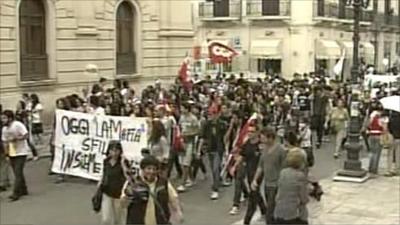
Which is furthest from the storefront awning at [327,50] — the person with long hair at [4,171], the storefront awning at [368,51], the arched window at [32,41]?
the person with long hair at [4,171]

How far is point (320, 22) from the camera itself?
4478 centimetres

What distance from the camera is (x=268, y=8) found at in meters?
44.7

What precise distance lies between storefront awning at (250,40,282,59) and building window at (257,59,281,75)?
1.80 ft

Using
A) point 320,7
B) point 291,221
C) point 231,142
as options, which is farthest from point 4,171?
point 320,7

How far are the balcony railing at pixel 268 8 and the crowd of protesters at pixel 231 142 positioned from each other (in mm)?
20037

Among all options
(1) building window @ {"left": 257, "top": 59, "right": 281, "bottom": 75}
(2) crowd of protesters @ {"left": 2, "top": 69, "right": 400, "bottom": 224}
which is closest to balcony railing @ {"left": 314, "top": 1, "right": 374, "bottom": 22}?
(1) building window @ {"left": 257, "top": 59, "right": 281, "bottom": 75}

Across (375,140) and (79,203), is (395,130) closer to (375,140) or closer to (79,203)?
(375,140)

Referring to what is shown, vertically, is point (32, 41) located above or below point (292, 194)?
above

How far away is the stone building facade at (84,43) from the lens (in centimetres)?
2259

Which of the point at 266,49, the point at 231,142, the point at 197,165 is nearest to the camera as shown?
the point at 231,142

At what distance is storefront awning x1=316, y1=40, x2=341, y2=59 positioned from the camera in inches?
1773

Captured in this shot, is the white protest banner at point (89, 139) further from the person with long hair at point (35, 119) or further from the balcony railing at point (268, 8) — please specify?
the balcony railing at point (268, 8)

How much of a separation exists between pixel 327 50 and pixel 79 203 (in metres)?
34.5

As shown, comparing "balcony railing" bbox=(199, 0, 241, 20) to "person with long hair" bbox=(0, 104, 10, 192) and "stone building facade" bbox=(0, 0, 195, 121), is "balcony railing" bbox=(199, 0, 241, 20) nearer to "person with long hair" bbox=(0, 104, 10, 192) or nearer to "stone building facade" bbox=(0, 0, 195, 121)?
"stone building facade" bbox=(0, 0, 195, 121)
